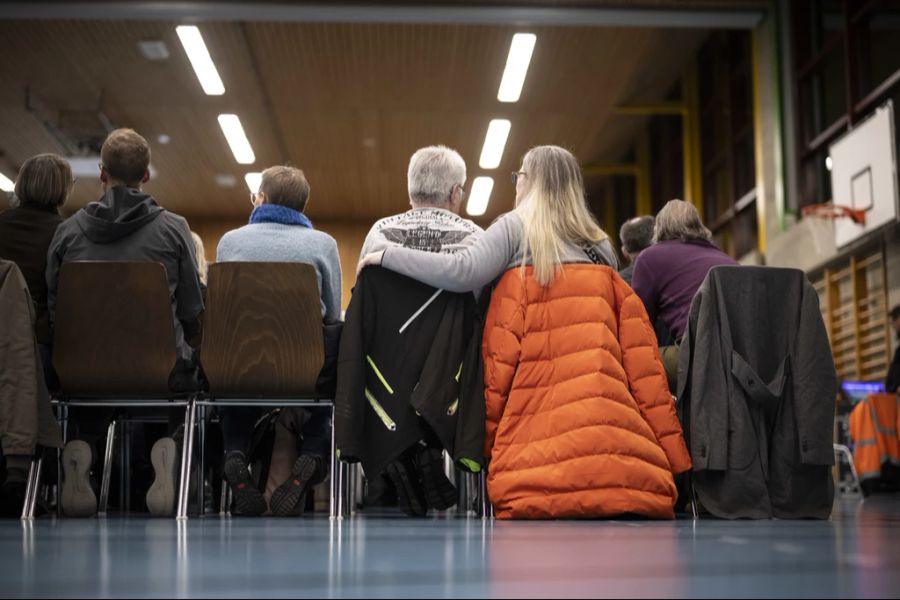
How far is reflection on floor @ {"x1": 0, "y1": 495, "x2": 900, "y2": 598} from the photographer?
1.27 metres

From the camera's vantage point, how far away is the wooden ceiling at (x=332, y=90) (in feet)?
35.7

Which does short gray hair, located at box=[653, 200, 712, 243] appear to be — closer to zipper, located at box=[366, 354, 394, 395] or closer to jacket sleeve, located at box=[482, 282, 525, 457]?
jacket sleeve, located at box=[482, 282, 525, 457]

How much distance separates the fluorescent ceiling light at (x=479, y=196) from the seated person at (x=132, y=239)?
454 inches

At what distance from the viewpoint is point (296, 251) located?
3898mm

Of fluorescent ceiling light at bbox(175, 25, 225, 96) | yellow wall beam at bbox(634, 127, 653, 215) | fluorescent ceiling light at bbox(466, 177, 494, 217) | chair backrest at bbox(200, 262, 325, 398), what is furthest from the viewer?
fluorescent ceiling light at bbox(466, 177, 494, 217)

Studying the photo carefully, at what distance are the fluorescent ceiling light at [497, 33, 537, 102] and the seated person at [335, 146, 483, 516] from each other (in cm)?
726

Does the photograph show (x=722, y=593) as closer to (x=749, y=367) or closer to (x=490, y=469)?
(x=490, y=469)

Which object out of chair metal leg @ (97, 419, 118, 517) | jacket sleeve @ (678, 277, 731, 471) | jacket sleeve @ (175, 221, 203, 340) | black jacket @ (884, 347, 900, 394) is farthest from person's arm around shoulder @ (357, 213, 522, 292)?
black jacket @ (884, 347, 900, 394)

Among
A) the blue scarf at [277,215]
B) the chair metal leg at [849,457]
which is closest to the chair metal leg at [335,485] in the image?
the blue scarf at [277,215]

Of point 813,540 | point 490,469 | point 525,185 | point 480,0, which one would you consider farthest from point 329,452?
point 480,0

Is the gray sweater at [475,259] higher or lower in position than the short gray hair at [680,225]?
lower

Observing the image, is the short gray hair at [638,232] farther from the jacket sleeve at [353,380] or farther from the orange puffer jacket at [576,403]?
the jacket sleeve at [353,380]

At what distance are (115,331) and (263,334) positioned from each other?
0.46 meters

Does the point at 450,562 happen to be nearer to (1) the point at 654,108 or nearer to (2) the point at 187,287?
(2) the point at 187,287
